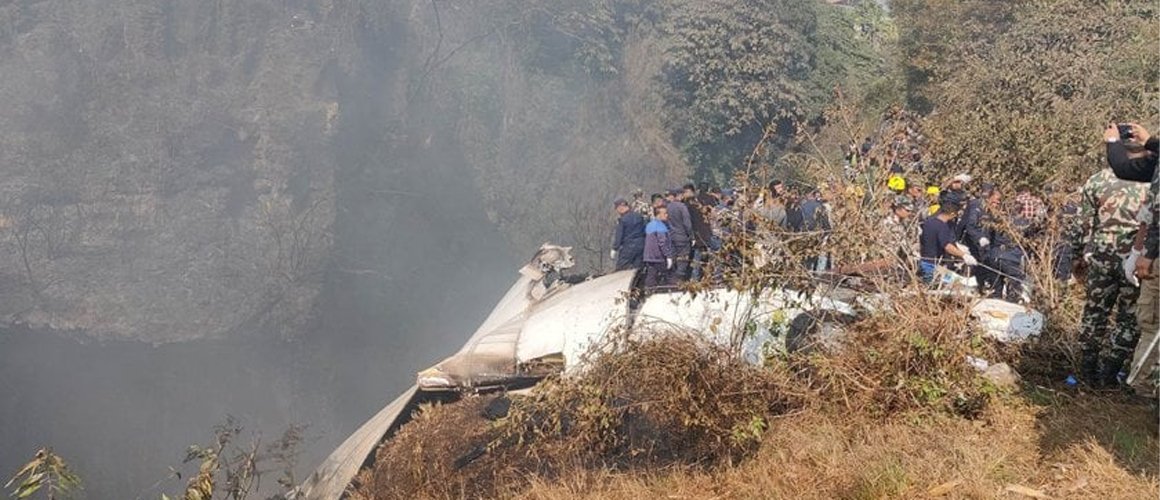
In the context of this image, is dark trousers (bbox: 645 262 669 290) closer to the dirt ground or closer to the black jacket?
the dirt ground

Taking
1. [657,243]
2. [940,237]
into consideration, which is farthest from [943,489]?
[657,243]

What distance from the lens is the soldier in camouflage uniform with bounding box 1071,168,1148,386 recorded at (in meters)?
5.11

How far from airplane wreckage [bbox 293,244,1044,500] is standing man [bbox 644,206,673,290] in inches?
54.8

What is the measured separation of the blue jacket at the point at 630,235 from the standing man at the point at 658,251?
1.64 feet

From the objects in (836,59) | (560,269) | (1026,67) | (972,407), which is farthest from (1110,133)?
(836,59)

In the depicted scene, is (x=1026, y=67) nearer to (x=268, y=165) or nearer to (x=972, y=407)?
(x=972, y=407)

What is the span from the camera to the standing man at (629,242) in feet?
39.3

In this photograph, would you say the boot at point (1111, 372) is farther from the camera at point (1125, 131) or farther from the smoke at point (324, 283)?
the smoke at point (324, 283)

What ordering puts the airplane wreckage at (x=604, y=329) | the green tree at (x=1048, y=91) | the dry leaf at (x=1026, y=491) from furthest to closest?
the green tree at (x=1048, y=91) → the airplane wreckage at (x=604, y=329) → the dry leaf at (x=1026, y=491)

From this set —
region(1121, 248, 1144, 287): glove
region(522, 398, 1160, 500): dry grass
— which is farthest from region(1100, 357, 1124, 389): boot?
region(1121, 248, 1144, 287): glove

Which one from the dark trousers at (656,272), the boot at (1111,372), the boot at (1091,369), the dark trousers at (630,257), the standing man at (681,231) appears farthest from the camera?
the dark trousers at (630,257)

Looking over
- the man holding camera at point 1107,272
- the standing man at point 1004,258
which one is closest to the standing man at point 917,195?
the standing man at point 1004,258

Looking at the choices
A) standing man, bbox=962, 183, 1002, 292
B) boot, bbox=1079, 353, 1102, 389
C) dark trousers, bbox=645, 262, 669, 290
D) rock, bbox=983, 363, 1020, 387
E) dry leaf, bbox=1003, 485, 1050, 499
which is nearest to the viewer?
dry leaf, bbox=1003, 485, 1050, 499

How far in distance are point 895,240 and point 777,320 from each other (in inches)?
35.4
